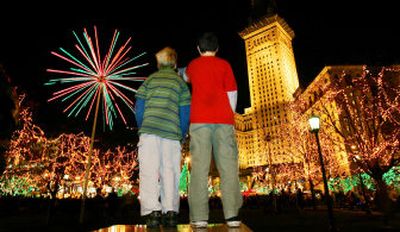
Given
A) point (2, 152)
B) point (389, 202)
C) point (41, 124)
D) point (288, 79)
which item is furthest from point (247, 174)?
point (2, 152)

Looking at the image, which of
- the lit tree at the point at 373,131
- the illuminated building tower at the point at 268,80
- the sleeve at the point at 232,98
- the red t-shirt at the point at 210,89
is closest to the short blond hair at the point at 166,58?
the red t-shirt at the point at 210,89

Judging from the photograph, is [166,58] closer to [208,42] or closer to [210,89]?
[208,42]

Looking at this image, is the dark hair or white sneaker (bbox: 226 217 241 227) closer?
white sneaker (bbox: 226 217 241 227)

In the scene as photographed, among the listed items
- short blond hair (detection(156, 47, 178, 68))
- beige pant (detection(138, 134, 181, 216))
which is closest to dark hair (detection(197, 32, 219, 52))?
short blond hair (detection(156, 47, 178, 68))

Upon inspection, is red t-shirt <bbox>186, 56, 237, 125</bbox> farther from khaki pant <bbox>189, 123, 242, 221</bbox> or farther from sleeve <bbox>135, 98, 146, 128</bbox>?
sleeve <bbox>135, 98, 146, 128</bbox>

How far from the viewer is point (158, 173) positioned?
4.37 metres

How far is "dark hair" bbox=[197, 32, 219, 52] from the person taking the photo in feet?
15.0

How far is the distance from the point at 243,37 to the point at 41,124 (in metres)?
88.2

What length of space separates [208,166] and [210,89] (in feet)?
3.77

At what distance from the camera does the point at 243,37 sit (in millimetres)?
104688

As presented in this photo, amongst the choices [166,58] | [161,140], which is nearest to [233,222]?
[161,140]

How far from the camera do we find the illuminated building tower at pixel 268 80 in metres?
91.3

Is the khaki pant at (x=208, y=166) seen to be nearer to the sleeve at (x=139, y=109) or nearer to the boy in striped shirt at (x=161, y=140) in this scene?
the boy in striped shirt at (x=161, y=140)

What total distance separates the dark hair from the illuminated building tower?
281 ft
